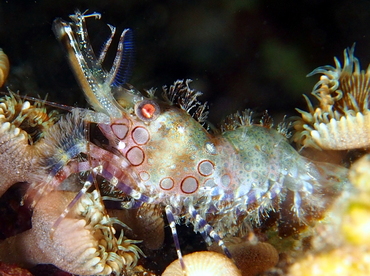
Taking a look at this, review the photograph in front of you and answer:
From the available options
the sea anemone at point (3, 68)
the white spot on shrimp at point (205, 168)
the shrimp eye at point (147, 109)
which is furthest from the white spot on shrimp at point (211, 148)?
the sea anemone at point (3, 68)

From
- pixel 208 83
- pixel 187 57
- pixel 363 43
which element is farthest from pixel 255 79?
pixel 363 43

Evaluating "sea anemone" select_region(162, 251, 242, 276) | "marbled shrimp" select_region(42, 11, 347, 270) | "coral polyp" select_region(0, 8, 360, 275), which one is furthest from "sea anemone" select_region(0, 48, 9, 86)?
"sea anemone" select_region(162, 251, 242, 276)

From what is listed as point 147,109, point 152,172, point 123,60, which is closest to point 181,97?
point 147,109

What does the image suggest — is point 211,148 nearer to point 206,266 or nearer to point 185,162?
point 185,162

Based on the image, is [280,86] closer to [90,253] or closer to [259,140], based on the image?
[259,140]

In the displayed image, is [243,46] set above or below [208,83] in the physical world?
above

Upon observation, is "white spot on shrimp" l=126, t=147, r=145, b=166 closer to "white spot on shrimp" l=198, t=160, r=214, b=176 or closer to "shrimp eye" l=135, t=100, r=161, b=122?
"shrimp eye" l=135, t=100, r=161, b=122
